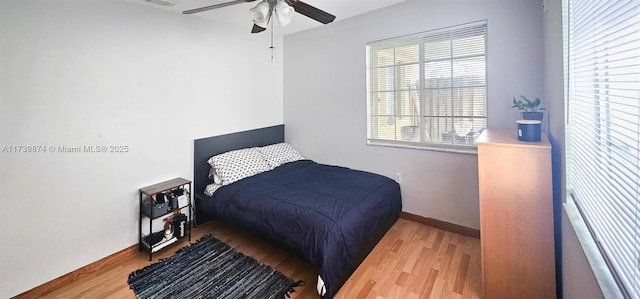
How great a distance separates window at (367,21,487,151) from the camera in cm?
252

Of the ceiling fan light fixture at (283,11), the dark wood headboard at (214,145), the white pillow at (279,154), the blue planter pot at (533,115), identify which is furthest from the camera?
the white pillow at (279,154)

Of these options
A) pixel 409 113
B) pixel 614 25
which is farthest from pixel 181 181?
pixel 614 25

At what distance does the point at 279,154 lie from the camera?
355 cm

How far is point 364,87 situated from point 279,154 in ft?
4.60

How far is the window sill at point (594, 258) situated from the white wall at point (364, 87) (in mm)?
1348

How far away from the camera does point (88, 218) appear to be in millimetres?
2250

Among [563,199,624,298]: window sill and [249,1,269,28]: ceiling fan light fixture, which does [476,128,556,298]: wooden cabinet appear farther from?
[249,1,269,28]: ceiling fan light fixture

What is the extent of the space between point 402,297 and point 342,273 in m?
0.44

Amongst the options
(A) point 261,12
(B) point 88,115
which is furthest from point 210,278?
(A) point 261,12

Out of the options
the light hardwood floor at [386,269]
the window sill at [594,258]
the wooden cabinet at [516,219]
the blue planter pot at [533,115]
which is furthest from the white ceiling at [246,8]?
the window sill at [594,258]

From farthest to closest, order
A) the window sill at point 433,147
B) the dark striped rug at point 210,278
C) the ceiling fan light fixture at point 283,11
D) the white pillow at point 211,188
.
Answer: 1. the white pillow at point 211,188
2. the window sill at point 433,147
3. the dark striped rug at point 210,278
4. the ceiling fan light fixture at point 283,11

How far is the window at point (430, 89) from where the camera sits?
2.52m

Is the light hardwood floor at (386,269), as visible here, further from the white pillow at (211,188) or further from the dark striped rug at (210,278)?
the white pillow at (211,188)

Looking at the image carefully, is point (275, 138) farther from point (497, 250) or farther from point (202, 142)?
point (497, 250)
